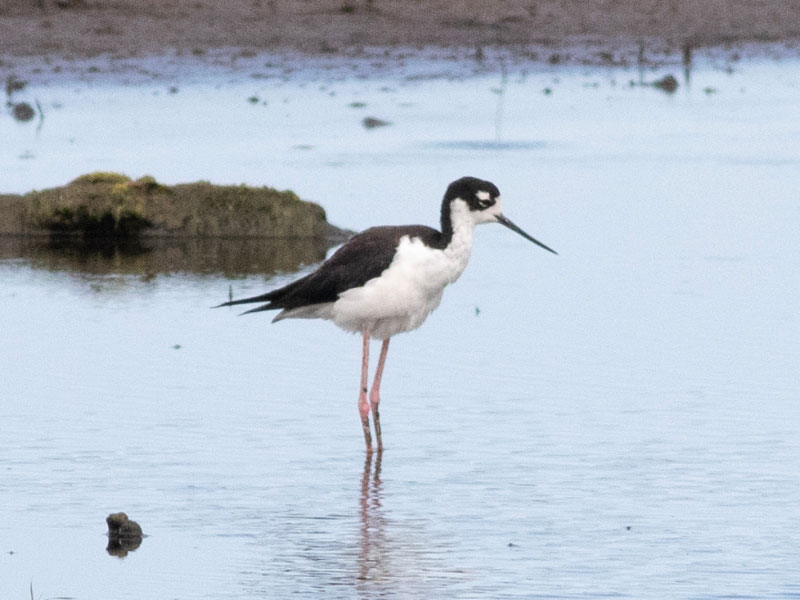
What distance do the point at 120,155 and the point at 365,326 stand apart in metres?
8.83

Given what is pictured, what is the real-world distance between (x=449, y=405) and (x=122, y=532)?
8.13ft

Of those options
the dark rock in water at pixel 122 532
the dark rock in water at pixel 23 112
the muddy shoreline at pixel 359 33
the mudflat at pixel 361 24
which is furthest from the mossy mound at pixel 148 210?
the mudflat at pixel 361 24

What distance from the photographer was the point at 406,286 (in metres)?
8.77

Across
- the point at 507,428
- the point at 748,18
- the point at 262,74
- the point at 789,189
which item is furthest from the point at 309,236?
the point at 748,18

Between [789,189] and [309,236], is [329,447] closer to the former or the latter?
[309,236]

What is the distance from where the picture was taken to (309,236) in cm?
1377

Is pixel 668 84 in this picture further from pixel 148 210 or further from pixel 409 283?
pixel 409 283

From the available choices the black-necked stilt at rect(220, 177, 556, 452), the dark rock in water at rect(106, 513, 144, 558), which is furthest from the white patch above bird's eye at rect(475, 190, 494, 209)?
the dark rock in water at rect(106, 513, 144, 558)

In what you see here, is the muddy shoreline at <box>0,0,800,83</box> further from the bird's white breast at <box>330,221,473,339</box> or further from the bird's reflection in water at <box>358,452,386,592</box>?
the bird's reflection in water at <box>358,452,386,592</box>

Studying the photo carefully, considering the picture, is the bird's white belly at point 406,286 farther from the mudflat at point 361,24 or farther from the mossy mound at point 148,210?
the mudflat at point 361,24

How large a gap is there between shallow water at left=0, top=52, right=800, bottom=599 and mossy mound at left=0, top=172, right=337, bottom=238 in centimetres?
57

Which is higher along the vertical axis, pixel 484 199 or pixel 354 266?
pixel 484 199

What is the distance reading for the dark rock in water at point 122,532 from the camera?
6793mm

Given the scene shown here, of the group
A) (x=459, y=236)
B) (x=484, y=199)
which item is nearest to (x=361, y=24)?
(x=484, y=199)
